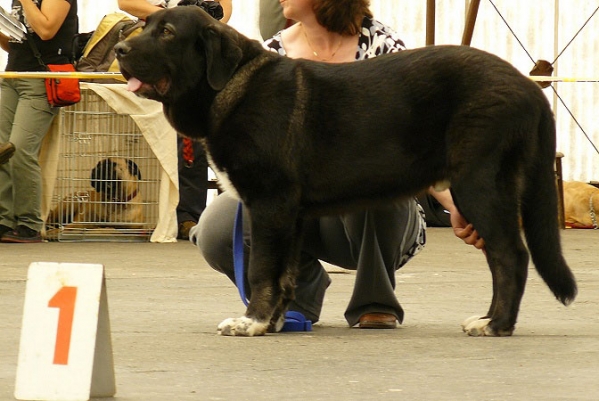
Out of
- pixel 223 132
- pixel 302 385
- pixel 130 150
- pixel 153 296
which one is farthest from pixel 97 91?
pixel 302 385

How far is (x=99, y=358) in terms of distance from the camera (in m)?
2.91

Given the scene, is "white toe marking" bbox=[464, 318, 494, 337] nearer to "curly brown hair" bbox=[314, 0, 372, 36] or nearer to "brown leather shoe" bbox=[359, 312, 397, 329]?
"brown leather shoe" bbox=[359, 312, 397, 329]

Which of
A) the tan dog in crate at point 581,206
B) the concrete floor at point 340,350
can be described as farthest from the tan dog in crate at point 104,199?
the tan dog in crate at point 581,206

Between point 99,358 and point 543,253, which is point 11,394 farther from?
point 543,253

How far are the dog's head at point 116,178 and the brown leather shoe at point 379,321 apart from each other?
4.59m

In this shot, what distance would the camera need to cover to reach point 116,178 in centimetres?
867

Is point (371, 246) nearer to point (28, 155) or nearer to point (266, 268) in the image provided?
point (266, 268)

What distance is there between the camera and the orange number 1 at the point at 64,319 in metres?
2.73

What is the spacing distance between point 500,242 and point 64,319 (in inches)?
66.9

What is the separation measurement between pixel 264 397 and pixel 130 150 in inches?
237

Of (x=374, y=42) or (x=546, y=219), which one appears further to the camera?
(x=374, y=42)

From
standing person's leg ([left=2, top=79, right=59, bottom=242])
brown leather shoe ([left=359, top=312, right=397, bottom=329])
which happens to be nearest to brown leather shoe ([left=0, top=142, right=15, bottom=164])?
standing person's leg ([left=2, top=79, right=59, bottom=242])

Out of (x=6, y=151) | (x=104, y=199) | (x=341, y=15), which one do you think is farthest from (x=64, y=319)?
(x=104, y=199)

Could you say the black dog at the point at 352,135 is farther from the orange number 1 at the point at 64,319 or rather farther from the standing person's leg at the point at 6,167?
the standing person's leg at the point at 6,167
